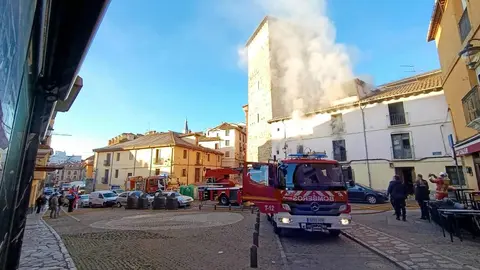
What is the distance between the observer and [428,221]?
1021 centimetres

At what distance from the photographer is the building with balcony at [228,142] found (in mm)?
48750

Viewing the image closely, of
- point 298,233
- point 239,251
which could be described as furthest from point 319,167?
point 239,251

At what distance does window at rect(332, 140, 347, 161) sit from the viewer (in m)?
25.3

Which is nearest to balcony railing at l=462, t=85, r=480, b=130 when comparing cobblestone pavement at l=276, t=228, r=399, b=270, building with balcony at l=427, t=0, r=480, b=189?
building with balcony at l=427, t=0, r=480, b=189

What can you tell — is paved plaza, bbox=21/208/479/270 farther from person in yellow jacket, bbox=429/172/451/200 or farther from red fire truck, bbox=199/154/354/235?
person in yellow jacket, bbox=429/172/451/200

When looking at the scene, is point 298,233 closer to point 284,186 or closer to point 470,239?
point 284,186

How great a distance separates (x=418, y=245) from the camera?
22.0 feet

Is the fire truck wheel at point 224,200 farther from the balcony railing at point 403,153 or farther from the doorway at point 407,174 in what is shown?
the balcony railing at point 403,153

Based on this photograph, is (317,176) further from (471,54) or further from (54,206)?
(54,206)

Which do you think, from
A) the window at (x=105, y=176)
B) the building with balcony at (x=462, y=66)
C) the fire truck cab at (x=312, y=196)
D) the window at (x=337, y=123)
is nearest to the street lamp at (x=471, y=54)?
the building with balcony at (x=462, y=66)

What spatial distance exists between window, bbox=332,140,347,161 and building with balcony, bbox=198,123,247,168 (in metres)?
24.5

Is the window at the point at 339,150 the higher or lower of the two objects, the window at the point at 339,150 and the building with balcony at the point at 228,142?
the lower

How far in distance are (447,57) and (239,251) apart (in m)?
13.4

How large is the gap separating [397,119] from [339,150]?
5780mm
